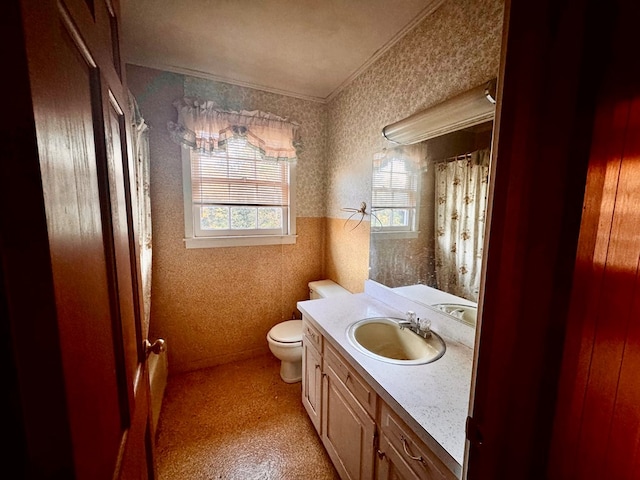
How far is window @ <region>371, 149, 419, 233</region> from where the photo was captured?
1625 mm

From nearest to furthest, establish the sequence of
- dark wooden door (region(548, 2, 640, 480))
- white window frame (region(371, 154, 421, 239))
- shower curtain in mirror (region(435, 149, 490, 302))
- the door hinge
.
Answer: dark wooden door (region(548, 2, 640, 480))
the door hinge
shower curtain in mirror (region(435, 149, 490, 302))
white window frame (region(371, 154, 421, 239))

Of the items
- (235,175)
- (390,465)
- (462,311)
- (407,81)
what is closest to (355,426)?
(390,465)

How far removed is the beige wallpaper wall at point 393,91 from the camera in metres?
1.17

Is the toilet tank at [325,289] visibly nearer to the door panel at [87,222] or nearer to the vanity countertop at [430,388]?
the vanity countertop at [430,388]

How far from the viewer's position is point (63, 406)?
12.3 inches

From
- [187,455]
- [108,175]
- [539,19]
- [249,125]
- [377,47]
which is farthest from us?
[249,125]

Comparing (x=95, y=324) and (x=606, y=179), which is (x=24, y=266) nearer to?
(x=95, y=324)

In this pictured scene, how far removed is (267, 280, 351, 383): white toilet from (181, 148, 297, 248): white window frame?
0.59 m

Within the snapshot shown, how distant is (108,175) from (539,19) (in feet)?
2.69

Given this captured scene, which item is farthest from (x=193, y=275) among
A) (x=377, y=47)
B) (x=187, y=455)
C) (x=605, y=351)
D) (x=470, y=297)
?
(x=605, y=351)

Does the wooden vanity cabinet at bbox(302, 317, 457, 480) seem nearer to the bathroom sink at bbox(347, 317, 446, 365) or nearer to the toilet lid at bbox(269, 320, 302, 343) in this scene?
the bathroom sink at bbox(347, 317, 446, 365)

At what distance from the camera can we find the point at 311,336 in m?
1.62

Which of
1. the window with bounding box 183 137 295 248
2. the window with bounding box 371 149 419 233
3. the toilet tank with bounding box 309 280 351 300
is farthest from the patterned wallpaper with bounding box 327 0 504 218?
the toilet tank with bounding box 309 280 351 300

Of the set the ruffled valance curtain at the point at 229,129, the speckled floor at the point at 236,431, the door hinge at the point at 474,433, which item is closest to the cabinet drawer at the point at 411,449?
the door hinge at the point at 474,433
